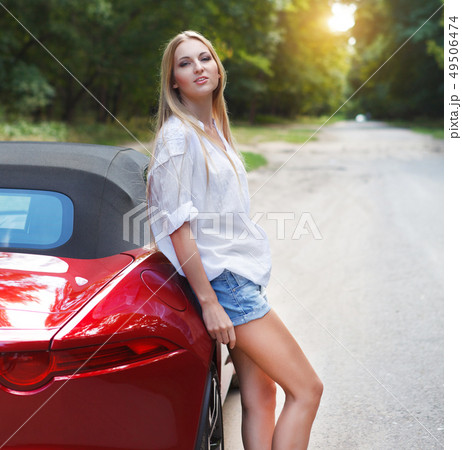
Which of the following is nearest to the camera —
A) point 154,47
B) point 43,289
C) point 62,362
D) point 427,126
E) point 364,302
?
point 62,362

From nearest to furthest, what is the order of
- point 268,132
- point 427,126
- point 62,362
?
point 62,362 → point 268,132 → point 427,126

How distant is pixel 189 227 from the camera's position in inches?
70.4

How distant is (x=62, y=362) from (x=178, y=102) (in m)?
1.04

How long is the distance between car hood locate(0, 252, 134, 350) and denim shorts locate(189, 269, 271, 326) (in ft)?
1.22

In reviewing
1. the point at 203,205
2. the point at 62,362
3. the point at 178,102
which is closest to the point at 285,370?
the point at 203,205

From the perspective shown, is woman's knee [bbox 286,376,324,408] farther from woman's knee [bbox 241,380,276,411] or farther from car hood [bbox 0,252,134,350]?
car hood [bbox 0,252,134,350]

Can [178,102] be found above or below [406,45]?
below

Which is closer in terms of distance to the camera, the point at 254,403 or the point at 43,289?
the point at 43,289

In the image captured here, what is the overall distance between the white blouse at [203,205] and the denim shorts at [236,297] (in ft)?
0.10

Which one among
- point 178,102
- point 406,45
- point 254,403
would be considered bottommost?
point 254,403

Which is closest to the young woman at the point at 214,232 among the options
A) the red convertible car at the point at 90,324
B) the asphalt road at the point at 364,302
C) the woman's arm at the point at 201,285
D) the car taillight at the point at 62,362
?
the woman's arm at the point at 201,285

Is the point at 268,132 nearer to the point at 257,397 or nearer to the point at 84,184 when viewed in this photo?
the point at 84,184

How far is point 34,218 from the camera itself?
2.13 m
